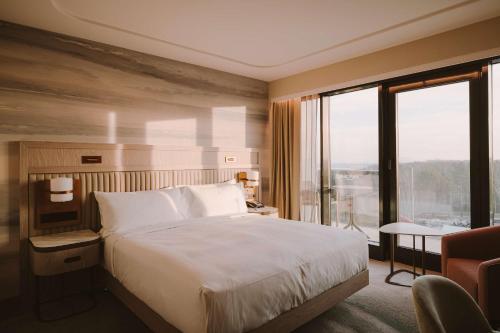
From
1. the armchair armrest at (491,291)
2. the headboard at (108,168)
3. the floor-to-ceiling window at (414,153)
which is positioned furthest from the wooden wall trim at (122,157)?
the armchair armrest at (491,291)

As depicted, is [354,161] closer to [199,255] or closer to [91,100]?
[199,255]

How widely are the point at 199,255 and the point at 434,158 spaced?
289cm

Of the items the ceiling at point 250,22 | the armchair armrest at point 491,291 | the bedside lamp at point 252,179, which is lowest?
the armchair armrest at point 491,291

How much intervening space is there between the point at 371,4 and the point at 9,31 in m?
3.19

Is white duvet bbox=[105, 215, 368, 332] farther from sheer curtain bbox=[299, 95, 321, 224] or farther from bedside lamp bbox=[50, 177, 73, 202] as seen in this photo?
sheer curtain bbox=[299, 95, 321, 224]

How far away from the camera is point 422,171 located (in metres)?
3.54

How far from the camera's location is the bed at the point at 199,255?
168 centimetres

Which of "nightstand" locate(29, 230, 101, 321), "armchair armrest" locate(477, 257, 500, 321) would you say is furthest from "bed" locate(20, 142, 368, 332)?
"armchair armrest" locate(477, 257, 500, 321)

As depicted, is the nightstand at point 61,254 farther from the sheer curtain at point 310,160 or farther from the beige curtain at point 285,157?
the sheer curtain at point 310,160

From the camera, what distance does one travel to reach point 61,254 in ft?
8.14

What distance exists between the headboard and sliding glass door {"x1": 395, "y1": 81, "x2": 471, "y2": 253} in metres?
2.31

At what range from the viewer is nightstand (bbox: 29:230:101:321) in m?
2.42

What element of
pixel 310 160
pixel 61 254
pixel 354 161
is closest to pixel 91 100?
pixel 61 254

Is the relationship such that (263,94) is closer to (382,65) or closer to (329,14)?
(382,65)
